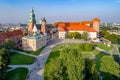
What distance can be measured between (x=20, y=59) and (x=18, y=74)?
9145 mm

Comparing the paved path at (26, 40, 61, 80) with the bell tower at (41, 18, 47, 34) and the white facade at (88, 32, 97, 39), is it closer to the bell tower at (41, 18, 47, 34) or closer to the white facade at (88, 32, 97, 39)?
the bell tower at (41, 18, 47, 34)

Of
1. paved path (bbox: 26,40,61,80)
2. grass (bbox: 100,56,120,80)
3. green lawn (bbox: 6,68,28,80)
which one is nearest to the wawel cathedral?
paved path (bbox: 26,40,61,80)

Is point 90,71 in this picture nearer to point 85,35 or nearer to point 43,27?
point 43,27

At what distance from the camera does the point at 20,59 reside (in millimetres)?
40938

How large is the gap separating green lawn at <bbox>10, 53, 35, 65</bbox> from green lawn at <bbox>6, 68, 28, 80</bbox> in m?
4.28

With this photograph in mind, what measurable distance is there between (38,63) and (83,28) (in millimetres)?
38537

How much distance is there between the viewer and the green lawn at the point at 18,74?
30578mm

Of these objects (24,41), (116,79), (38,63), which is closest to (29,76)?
(38,63)

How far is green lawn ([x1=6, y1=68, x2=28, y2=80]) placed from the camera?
1204 inches

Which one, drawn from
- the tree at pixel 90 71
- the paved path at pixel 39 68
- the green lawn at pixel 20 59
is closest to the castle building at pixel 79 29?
the paved path at pixel 39 68

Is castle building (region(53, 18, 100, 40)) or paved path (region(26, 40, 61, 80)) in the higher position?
castle building (region(53, 18, 100, 40))

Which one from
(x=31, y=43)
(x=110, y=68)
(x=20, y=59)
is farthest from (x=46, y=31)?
(x=110, y=68)

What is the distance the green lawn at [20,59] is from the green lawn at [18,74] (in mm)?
4276

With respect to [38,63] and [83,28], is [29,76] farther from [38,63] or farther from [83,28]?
[83,28]
